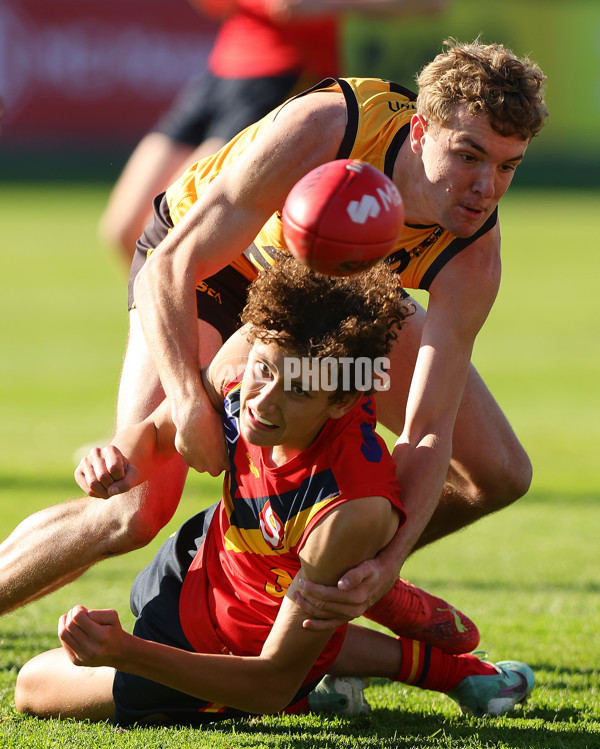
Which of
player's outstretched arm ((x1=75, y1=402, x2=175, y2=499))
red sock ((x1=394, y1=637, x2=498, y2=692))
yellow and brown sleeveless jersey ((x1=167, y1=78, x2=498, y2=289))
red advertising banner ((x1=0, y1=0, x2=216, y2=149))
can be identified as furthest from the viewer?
red advertising banner ((x1=0, y1=0, x2=216, y2=149))

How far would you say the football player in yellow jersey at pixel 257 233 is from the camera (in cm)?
362

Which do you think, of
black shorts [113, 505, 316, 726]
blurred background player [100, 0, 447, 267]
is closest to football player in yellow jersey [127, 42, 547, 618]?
black shorts [113, 505, 316, 726]

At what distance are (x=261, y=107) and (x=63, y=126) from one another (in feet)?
70.3

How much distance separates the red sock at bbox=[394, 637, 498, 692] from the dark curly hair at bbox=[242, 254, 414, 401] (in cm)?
118

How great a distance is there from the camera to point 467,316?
4.04m

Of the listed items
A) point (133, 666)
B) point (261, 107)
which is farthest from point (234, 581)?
point (261, 107)

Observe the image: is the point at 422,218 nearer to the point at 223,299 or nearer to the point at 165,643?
the point at 223,299

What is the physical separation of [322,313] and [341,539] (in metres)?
0.62

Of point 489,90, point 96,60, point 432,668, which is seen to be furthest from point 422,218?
point 96,60

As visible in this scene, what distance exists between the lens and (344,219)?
3.24 m

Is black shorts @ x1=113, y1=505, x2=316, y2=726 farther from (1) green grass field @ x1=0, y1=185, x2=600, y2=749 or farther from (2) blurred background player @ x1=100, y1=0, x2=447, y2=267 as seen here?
(2) blurred background player @ x1=100, y1=0, x2=447, y2=267

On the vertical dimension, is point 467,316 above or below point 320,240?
below

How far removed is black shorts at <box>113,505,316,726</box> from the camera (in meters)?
3.65

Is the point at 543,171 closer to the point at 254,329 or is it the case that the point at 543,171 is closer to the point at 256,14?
the point at 256,14
